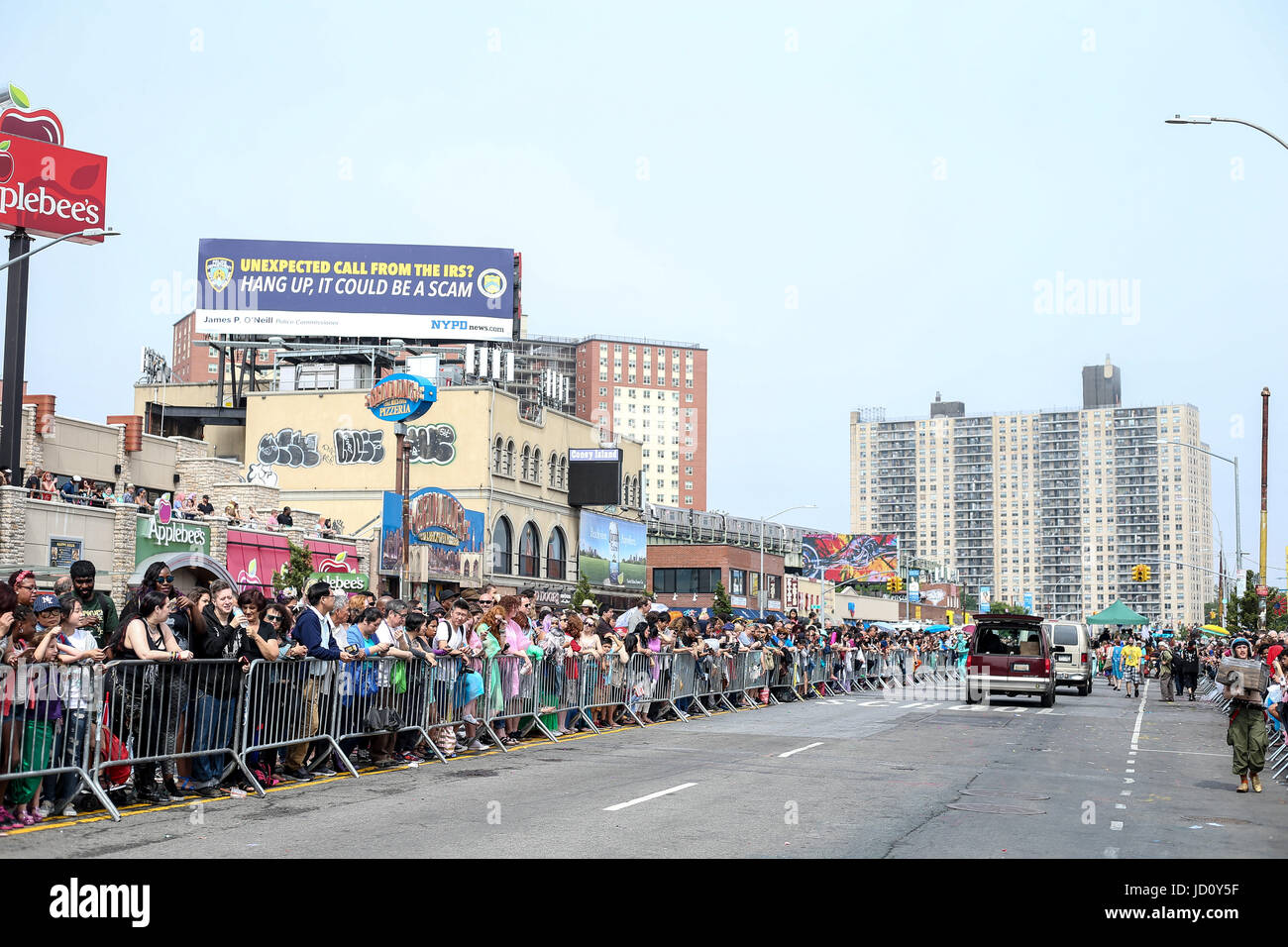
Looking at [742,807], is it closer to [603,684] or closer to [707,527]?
[603,684]

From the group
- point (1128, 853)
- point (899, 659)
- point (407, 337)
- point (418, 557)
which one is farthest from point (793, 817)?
point (407, 337)

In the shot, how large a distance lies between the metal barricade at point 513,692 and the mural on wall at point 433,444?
40.9 m

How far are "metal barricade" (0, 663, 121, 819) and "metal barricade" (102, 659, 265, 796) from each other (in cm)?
19

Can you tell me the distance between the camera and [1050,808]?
12305 millimetres

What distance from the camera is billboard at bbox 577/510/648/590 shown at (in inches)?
2677

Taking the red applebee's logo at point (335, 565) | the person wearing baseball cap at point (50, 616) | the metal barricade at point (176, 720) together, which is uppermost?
the red applebee's logo at point (335, 565)

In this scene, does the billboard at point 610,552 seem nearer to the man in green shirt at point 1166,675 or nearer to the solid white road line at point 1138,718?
the solid white road line at point 1138,718

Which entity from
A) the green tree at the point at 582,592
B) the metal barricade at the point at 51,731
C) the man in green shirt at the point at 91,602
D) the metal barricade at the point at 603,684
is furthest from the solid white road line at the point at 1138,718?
the green tree at the point at 582,592

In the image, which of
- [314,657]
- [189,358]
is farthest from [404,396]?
[189,358]

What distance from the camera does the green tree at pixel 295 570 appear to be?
1608 inches

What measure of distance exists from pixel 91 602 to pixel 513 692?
21.4ft

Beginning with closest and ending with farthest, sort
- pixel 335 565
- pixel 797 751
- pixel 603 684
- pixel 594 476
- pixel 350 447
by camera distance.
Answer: pixel 797 751, pixel 603 684, pixel 335 565, pixel 350 447, pixel 594 476

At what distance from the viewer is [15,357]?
39.8m
